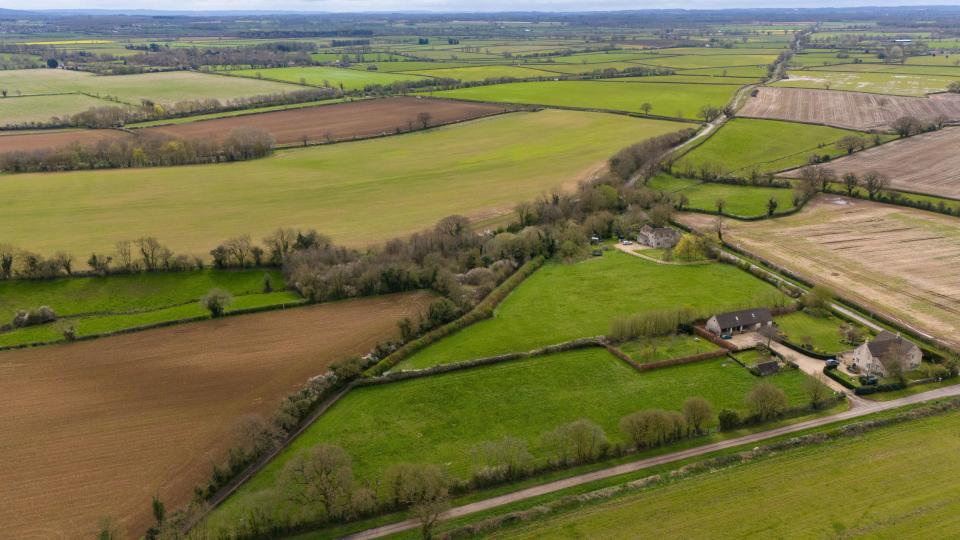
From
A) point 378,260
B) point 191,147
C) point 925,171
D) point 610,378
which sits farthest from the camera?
point 191,147

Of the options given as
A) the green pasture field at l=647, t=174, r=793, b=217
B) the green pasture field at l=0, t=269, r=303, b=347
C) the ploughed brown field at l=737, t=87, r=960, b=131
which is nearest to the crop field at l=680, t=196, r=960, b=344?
the green pasture field at l=647, t=174, r=793, b=217

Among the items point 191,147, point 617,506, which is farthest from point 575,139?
point 617,506

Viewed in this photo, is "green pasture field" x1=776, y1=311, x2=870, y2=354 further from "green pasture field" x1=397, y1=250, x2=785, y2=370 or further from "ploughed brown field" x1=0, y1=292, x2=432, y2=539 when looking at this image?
"ploughed brown field" x1=0, y1=292, x2=432, y2=539

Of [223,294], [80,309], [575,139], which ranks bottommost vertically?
[80,309]

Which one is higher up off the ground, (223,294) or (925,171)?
(925,171)

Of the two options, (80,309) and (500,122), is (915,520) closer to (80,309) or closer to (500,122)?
(80,309)

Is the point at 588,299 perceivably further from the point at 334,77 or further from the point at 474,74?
the point at 334,77
